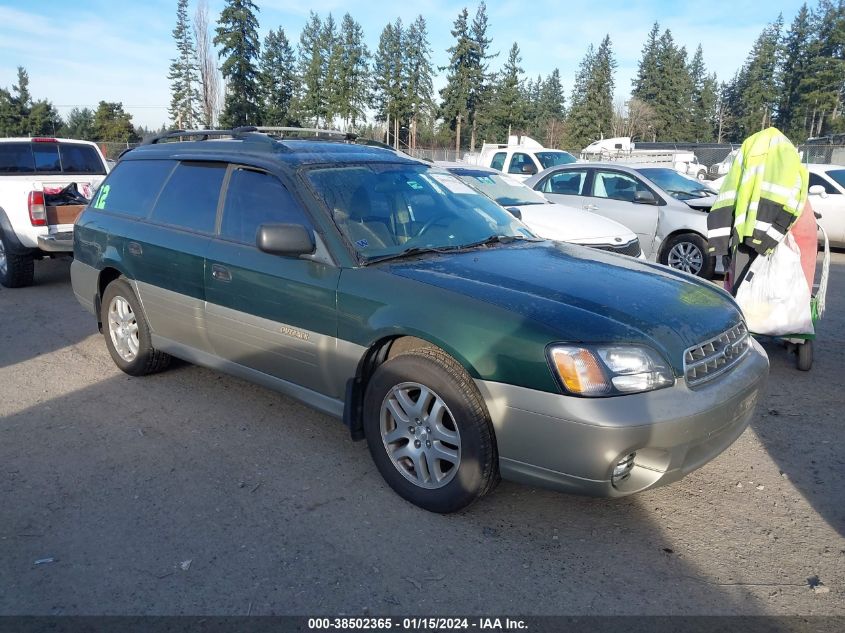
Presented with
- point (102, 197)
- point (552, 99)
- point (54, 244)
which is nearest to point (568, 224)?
point (102, 197)

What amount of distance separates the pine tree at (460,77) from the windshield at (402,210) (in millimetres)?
61803

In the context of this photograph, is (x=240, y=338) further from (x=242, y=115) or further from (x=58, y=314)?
(x=242, y=115)

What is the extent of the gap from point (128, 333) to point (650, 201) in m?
7.26

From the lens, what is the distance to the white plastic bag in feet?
17.1

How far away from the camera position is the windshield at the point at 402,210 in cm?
379

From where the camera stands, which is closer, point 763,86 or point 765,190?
point 765,190

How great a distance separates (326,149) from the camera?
4.37 meters

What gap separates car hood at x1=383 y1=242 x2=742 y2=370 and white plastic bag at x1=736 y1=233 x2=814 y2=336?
1.69 meters

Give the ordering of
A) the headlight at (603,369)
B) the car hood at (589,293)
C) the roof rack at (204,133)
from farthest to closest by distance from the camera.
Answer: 1. the roof rack at (204,133)
2. the car hood at (589,293)
3. the headlight at (603,369)

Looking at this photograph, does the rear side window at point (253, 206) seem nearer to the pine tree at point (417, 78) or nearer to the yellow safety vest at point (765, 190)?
the yellow safety vest at point (765, 190)

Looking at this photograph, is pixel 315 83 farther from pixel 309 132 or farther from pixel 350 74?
pixel 309 132

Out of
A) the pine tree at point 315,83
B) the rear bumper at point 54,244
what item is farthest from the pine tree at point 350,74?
the rear bumper at point 54,244

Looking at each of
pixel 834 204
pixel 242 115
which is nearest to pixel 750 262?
pixel 834 204

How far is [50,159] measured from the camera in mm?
9422
